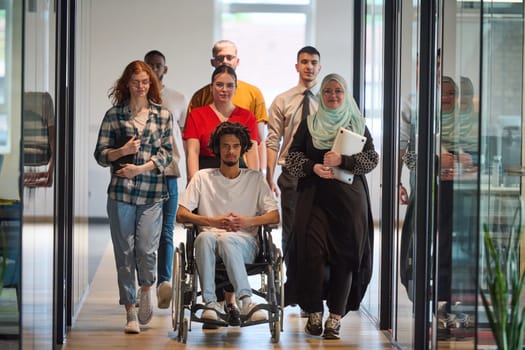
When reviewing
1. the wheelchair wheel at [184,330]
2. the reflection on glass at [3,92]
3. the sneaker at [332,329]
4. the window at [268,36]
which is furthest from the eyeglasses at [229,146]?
the window at [268,36]

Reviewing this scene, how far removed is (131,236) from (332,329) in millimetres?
1121

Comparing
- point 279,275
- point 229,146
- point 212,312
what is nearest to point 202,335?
point 212,312

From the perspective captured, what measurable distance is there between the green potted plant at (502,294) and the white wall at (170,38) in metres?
7.44

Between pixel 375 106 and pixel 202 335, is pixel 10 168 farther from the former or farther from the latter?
pixel 375 106

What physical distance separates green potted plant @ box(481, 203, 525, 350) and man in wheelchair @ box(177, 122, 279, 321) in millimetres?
1635

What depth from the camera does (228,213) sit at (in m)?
5.13

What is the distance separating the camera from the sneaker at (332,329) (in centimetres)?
514

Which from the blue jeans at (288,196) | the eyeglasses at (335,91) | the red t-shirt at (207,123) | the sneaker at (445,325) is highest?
the eyeglasses at (335,91)

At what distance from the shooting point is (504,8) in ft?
12.0

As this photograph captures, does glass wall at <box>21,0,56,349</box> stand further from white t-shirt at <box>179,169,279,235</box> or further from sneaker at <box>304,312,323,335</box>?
sneaker at <box>304,312,323,335</box>

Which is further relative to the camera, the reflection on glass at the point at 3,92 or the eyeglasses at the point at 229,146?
the eyeglasses at the point at 229,146

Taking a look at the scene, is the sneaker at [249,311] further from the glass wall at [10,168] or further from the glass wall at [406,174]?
the glass wall at [10,168]

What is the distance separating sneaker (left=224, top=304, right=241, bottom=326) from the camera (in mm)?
5008

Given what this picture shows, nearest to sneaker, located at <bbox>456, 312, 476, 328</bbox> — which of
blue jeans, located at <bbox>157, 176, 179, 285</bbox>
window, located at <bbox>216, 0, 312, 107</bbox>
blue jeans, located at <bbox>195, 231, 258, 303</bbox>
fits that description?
blue jeans, located at <bbox>195, 231, 258, 303</bbox>
